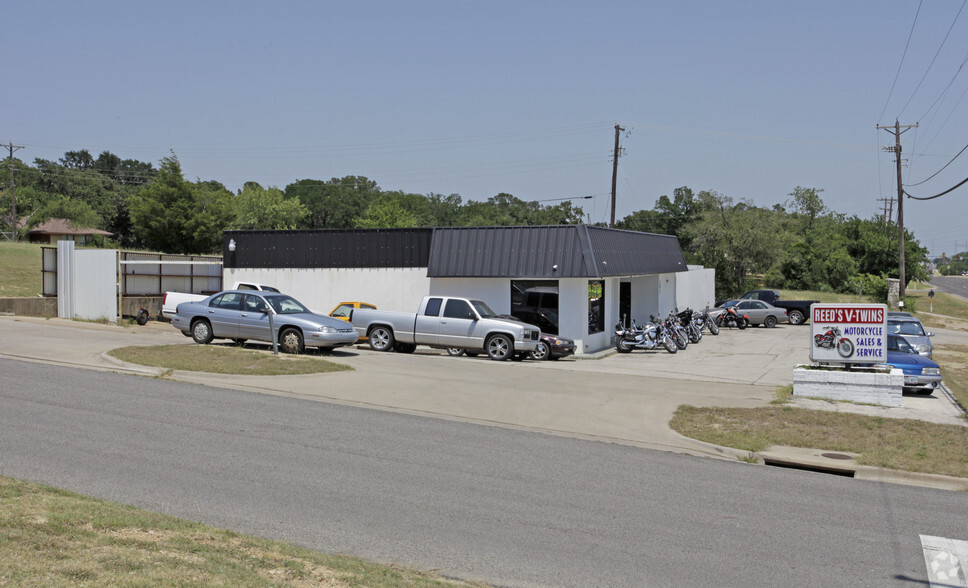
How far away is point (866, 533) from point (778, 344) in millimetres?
25203

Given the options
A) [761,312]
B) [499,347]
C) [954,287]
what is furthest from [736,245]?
[954,287]

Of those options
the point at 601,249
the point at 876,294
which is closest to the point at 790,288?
the point at 876,294

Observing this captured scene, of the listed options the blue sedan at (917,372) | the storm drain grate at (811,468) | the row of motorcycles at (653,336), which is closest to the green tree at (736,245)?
the row of motorcycles at (653,336)

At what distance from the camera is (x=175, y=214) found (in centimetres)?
6400

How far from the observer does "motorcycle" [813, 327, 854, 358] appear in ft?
55.5

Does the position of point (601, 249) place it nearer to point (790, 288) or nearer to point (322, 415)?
point (322, 415)

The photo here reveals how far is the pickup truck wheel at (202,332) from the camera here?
2091 cm

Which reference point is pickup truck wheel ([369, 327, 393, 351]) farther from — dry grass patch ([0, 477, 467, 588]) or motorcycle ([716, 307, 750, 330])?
motorcycle ([716, 307, 750, 330])

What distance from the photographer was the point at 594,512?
819 centimetres

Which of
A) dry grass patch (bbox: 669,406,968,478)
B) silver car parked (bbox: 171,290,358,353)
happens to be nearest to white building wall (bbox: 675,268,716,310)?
silver car parked (bbox: 171,290,358,353)

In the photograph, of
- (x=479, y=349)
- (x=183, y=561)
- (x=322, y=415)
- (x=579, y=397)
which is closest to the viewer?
(x=183, y=561)

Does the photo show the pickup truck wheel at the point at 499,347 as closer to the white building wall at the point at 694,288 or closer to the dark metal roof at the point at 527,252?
the dark metal roof at the point at 527,252

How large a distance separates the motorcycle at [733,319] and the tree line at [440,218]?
21.5 meters

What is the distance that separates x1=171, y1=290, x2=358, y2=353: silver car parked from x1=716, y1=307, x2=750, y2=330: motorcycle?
24.3 meters
